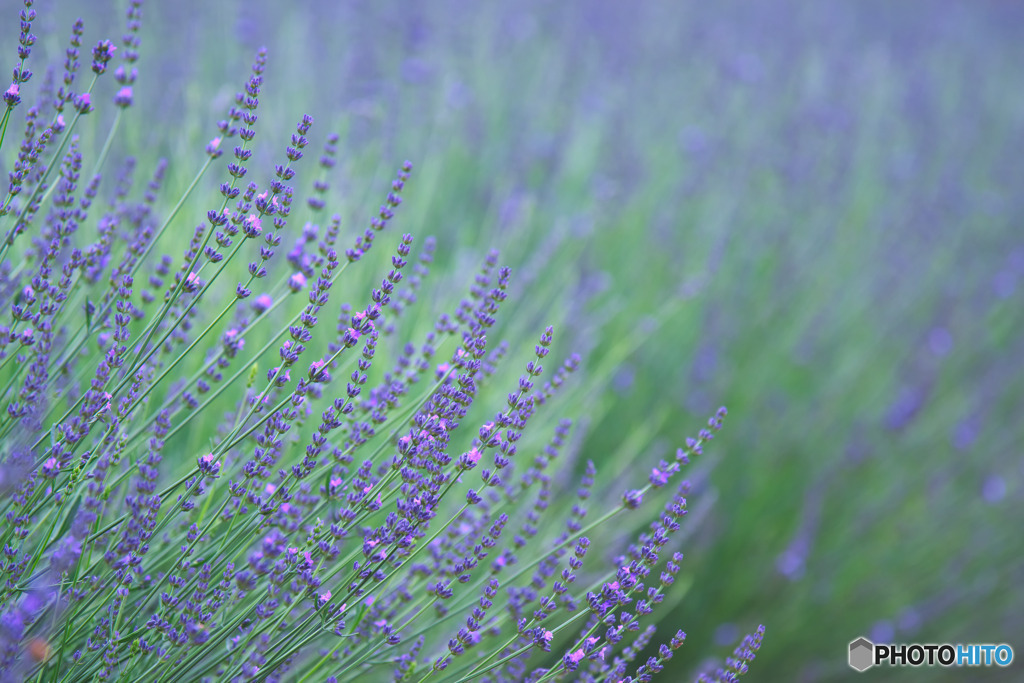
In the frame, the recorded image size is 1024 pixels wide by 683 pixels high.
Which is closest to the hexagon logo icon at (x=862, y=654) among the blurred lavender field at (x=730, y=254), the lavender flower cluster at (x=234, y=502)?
the blurred lavender field at (x=730, y=254)

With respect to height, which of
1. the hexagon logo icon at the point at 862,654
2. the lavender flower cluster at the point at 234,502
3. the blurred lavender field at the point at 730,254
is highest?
the blurred lavender field at the point at 730,254

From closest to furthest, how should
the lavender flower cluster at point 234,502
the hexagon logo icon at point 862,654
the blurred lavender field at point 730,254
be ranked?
the lavender flower cluster at point 234,502
the hexagon logo icon at point 862,654
the blurred lavender field at point 730,254

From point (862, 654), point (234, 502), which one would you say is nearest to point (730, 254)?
point (862, 654)

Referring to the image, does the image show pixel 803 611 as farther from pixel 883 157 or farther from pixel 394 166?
pixel 883 157

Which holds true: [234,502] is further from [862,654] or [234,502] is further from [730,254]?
[730,254]

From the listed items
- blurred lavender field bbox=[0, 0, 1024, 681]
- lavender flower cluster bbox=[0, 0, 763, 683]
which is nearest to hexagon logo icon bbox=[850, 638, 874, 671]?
blurred lavender field bbox=[0, 0, 1024, 681]

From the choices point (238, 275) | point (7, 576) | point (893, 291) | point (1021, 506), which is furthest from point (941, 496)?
point (7, 576)

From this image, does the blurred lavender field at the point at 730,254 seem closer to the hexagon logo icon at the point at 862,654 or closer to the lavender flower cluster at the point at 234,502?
the hexagon logo icon at the point at 862,654
